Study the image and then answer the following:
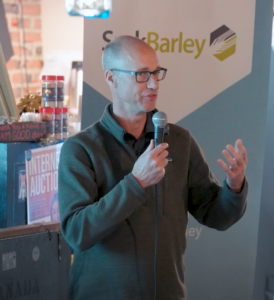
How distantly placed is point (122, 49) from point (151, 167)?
0.50m

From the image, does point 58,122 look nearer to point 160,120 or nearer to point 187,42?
point 187,42

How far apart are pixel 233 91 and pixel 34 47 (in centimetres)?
249

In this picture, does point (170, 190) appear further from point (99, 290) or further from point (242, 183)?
point (99, 290)

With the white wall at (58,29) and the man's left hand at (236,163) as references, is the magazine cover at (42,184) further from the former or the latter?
the white wall at (58,29)

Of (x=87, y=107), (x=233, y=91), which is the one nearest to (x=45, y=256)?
(x=87, y=107)

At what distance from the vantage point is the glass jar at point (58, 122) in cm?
273

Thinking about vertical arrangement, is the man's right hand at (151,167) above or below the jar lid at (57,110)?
below

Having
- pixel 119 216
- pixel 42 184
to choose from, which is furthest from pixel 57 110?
pixel 119 216

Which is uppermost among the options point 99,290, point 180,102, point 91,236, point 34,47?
point 34,47

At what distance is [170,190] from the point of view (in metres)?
1.60

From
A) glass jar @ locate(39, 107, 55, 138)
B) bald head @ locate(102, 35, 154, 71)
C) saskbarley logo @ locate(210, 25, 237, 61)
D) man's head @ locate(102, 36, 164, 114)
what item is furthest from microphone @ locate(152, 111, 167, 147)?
saskbarley logo @ locate(210, 25, 237, 61)

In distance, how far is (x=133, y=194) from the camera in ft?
4.55

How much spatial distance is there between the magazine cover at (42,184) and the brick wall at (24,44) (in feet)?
6.91

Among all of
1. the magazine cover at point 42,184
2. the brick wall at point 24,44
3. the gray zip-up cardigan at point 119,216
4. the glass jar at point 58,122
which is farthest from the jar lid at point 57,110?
the brick wall at point 24,44
